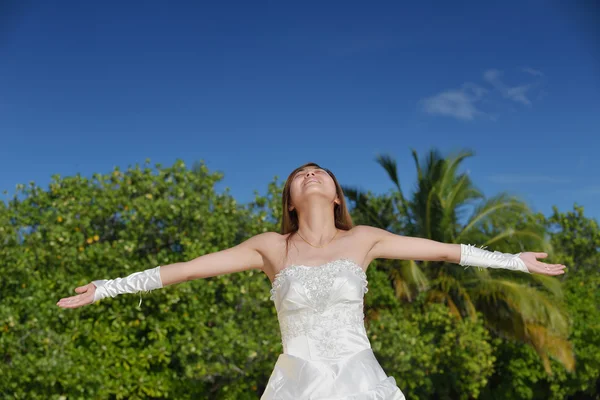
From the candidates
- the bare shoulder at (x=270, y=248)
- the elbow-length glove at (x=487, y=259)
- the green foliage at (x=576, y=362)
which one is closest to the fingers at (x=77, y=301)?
the bare shoulder at (x=270, y=248)

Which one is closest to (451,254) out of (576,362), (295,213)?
(295,213)

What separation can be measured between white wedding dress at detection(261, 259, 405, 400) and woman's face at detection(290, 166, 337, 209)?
1.35 feet

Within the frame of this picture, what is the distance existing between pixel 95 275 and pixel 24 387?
90.6 inches

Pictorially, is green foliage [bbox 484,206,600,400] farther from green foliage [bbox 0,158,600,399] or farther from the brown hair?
the brown hair

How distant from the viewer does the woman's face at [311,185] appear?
154 inches

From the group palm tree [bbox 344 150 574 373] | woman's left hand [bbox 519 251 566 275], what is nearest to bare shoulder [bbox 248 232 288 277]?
woman's left hand [bbox 519 251 566 275]

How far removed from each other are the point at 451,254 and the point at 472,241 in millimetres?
13426

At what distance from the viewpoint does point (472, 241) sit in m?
16.9

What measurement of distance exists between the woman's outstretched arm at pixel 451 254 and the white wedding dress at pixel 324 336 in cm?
29

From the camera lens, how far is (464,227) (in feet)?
56.0

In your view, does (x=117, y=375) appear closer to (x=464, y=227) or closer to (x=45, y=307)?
(x=45, y=307)

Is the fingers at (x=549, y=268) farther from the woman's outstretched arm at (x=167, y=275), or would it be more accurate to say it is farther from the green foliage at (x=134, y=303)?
the green foliage at (x=134, y=303)

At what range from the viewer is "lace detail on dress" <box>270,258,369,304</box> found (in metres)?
3.62

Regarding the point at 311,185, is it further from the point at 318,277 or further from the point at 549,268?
the point at 549,268
